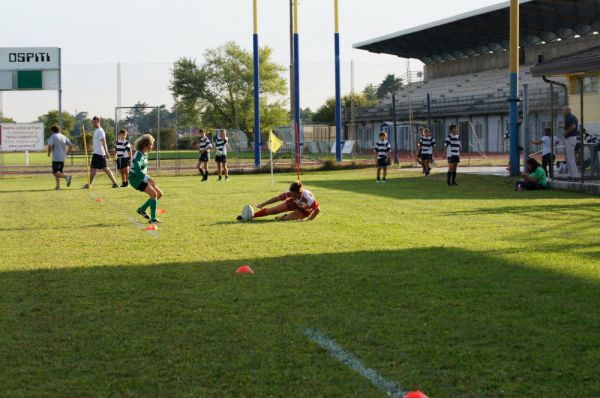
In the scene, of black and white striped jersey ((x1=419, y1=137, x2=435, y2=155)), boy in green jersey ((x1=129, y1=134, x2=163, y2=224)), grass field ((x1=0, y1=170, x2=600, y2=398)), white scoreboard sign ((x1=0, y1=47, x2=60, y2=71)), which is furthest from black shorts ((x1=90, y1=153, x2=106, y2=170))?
black and white striped jersey ((x1=419, y1=137, x2=435, y2=155))

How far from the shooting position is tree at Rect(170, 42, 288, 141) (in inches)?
3529

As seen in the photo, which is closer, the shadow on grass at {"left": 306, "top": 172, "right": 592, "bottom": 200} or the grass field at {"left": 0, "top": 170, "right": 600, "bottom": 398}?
the grass field at {"left": 0, "top": 170, "right": 600, "bottom": 398}

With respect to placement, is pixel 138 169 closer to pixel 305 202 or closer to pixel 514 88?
pixel 305 202

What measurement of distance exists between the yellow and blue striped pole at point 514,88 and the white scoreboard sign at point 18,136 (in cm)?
1960

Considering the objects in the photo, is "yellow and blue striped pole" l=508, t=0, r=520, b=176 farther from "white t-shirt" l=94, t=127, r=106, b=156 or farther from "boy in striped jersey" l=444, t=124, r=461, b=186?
"white t-shirt" l=94, t=127, r=106, b=156

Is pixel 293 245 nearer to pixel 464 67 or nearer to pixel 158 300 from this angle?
pixel 158 300

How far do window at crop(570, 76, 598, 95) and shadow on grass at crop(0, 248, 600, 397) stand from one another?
66.4 feet

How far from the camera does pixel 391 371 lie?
212 inches

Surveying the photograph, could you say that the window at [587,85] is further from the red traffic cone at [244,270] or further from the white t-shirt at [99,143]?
the red traffic cone at [244,270]

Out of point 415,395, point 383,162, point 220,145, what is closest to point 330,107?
point 220,145

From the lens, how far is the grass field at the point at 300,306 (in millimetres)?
5293

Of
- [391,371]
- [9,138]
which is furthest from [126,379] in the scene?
[9,138]

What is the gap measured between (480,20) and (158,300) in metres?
60.5

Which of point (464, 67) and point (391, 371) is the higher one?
point (464, 67)
